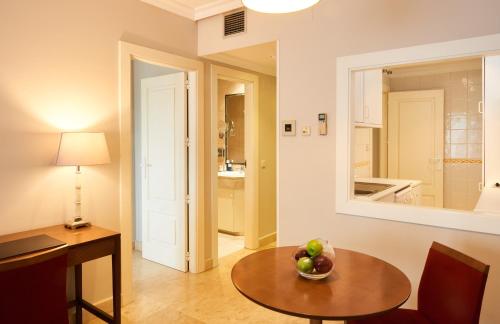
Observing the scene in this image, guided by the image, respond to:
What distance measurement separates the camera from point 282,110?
124 inches

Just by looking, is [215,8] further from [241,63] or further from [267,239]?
[267,239]

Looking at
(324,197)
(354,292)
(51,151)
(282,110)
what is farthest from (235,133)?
(354,292)

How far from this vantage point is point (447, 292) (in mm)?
1754

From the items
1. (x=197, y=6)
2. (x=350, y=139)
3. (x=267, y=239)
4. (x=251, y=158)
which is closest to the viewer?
(x=350, y=139)

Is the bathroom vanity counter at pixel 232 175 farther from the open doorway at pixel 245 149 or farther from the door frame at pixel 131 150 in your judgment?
the door frame at pixel 131 150

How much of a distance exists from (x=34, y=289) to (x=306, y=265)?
128cm

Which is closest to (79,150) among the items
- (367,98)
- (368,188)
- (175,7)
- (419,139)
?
(175,7)

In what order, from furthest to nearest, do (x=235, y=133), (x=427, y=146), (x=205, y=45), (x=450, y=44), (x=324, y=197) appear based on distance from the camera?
1. (x=235, y=133)
2. (x=427, y=146)
3. (x=205, y=45)
4. (x=324, y=197)
5. (x=450, y=44)

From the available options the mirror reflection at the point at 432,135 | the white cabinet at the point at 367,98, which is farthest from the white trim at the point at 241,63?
the mirror reflection at the point at 432,135

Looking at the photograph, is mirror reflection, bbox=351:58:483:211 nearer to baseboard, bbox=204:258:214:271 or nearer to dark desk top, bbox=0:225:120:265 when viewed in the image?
baseboard, bbox=204:258:214:271

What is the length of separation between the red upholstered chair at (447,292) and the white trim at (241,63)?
273cm

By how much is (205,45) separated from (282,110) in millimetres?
1175

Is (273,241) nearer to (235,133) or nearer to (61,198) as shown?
(235,133)

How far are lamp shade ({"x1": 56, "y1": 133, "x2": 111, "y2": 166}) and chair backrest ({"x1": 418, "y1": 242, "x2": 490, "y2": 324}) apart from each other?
7.22 feet
